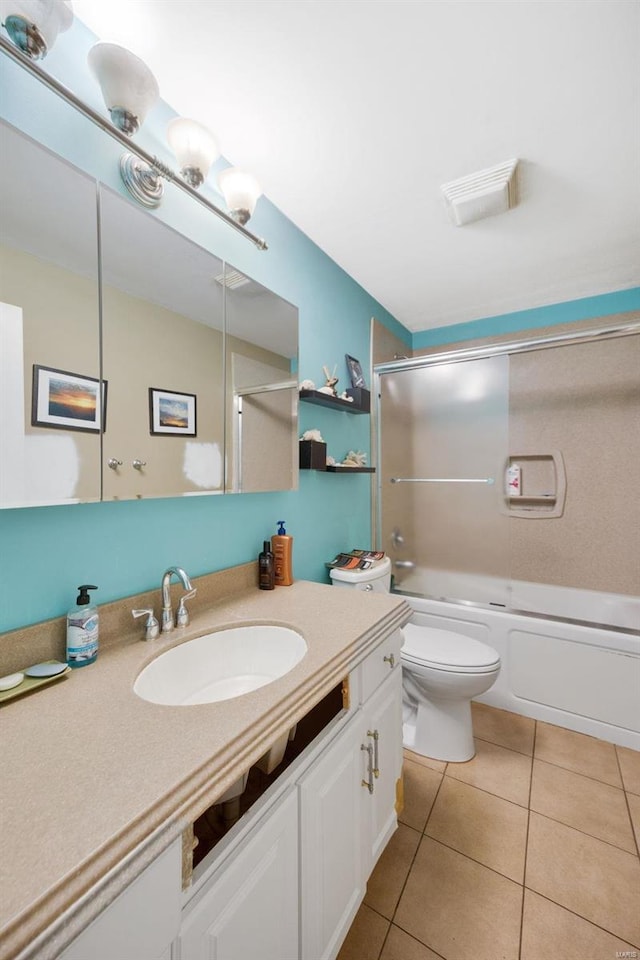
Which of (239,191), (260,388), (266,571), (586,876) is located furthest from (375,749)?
(239,191)

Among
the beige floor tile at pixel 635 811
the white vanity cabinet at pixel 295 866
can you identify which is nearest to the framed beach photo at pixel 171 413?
the white vanity cabinet at pixel 295 866

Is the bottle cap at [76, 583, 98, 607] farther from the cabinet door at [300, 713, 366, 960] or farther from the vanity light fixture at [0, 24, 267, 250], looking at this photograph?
the vanity light fixture at [0, 24, 267, 250]

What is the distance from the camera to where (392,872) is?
1.26m

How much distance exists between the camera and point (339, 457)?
210cm

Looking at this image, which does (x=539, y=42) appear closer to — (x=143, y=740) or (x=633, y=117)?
(x=633, y=117)

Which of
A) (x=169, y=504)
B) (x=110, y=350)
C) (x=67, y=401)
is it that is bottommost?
(x=169, y=504)

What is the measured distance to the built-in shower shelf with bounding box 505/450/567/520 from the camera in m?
2.52

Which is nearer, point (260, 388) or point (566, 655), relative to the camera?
point (260, 388)

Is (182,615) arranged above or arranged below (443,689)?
above

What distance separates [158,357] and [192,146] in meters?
0.57

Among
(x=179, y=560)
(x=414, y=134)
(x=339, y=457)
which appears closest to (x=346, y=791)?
(x=179, y=560)

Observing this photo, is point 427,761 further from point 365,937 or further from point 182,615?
point 182,615

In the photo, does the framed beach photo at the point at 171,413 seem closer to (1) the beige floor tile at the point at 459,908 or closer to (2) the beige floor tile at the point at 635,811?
(1) the beige floor tile at the point at 459,908

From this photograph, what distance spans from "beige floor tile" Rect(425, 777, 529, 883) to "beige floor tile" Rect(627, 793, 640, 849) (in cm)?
37
